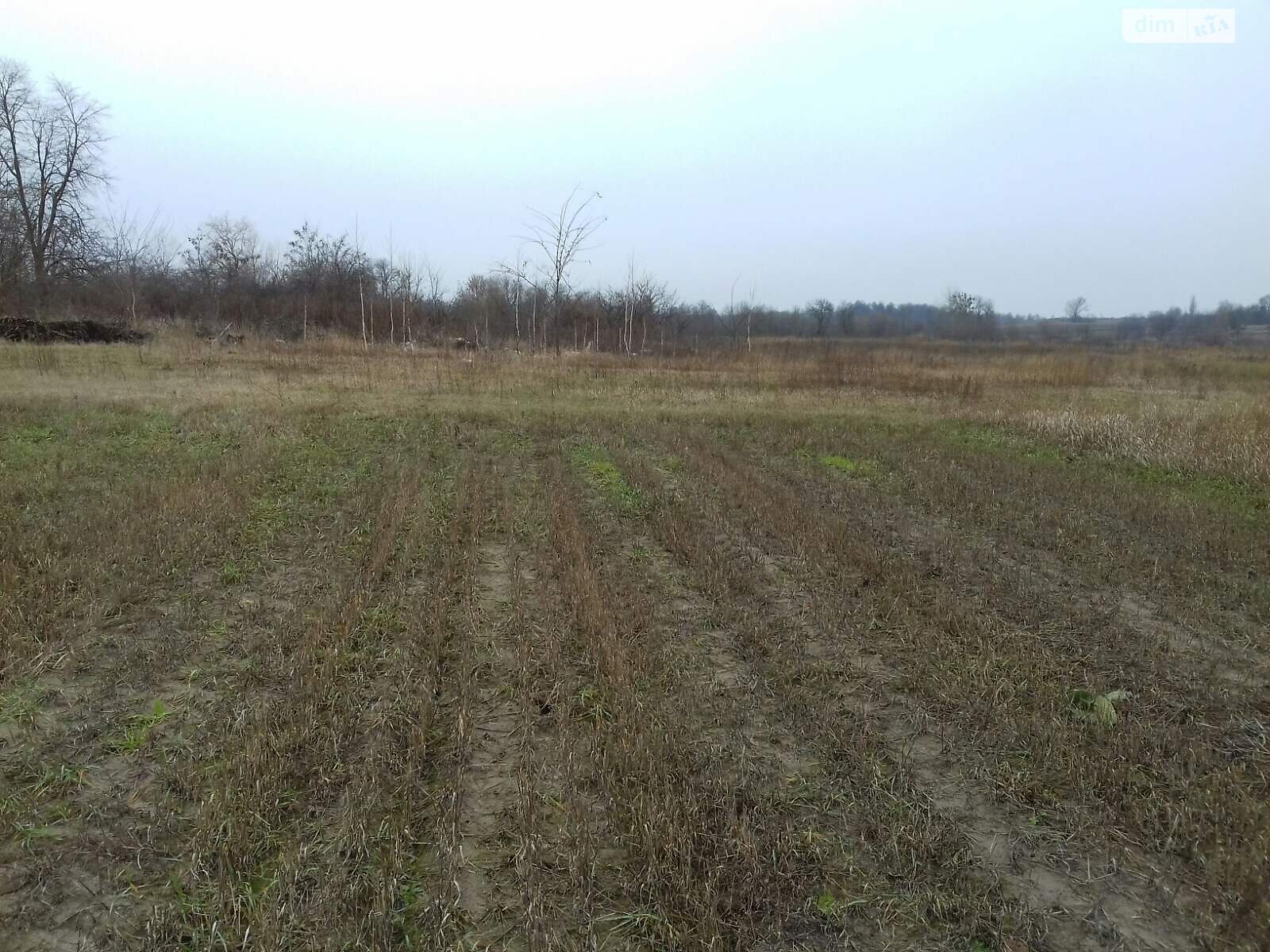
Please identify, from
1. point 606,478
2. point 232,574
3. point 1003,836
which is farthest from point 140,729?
point 606,478

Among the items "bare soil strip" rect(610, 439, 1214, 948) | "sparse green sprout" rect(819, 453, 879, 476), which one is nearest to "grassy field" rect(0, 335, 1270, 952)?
"bare soil strip" rect(610, 439, 1214, 948)

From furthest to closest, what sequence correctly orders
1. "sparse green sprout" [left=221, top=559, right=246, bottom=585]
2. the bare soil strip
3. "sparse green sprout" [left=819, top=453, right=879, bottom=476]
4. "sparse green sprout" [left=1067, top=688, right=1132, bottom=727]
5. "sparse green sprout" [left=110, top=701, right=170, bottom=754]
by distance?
"sparse green sprout" [left=819, top=453, right=879, bottom=476] < "sparse green sprout" [left=221, top=559, right=246, bottom=585] < "sparse green sprout" [left=1067, top=688, right=1132, bottom=727] < "sparse green sprout" [left=110, top=701, right=170, bottom=754] < the bare soil strip

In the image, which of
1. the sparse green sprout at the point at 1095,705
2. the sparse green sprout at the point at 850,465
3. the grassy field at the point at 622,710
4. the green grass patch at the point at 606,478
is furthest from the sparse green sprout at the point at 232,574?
the sparse green sprout at the point at 850,465

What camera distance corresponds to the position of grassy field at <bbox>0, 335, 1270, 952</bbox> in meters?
2.37

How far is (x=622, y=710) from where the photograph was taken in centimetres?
346

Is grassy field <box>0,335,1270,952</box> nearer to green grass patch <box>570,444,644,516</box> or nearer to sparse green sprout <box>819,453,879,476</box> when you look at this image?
green grass patch <box>570,444,644,516</box>

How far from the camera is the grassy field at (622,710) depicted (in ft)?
7.79

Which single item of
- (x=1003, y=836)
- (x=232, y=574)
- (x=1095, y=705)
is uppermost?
(x=232, y=574)

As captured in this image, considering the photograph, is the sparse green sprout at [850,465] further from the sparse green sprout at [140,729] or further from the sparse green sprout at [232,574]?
the sparse green sprout at [140,729]

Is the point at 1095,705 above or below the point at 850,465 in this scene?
below

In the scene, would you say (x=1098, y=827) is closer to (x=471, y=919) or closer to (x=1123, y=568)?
(x=471, y=919)

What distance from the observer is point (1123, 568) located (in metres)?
5.82

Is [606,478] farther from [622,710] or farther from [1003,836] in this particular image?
[1003,836]

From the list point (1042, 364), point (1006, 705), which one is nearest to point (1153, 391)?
point (1042, 364)
